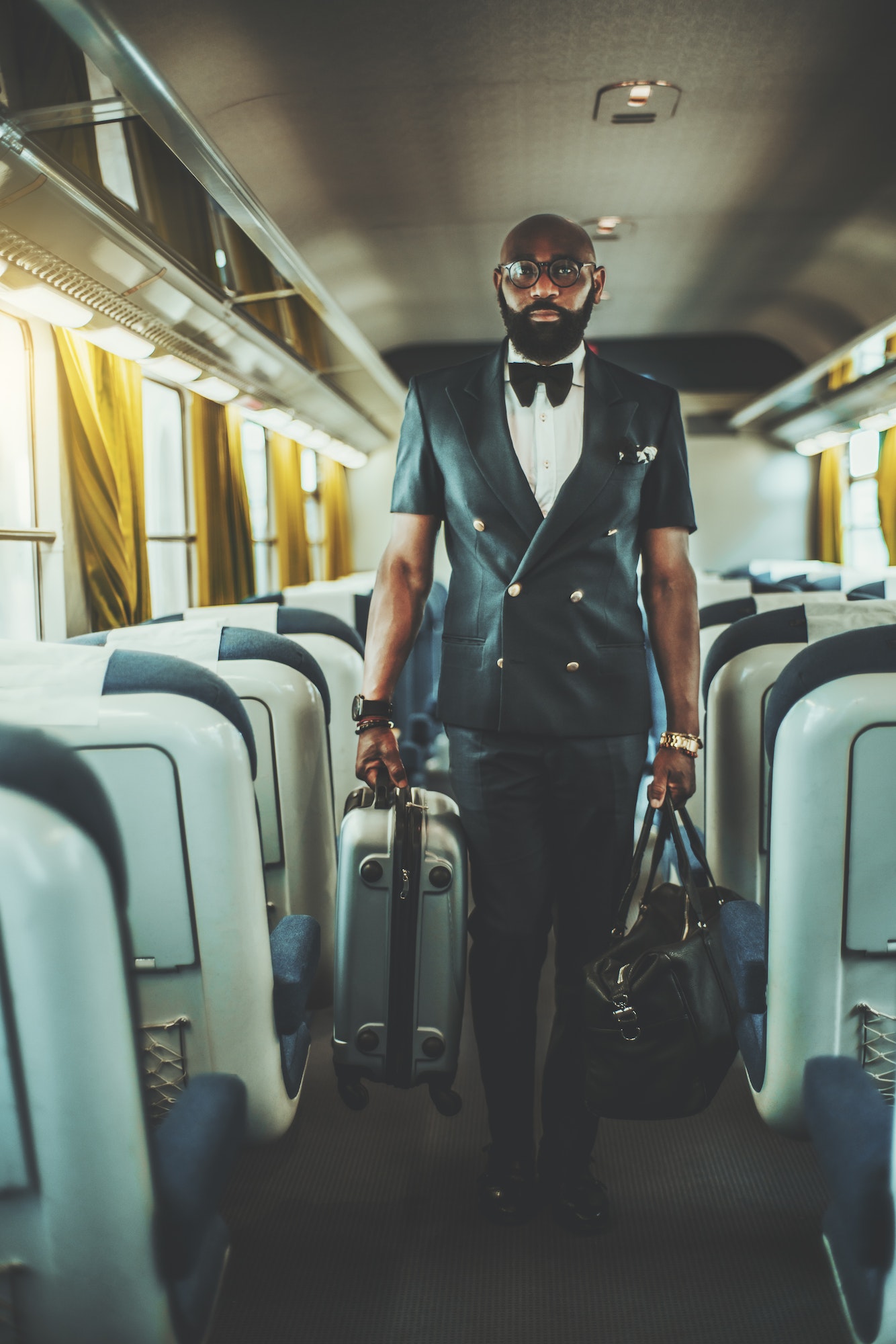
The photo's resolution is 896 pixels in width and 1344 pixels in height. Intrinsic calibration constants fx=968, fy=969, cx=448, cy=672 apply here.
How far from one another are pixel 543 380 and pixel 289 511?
27.9 ft

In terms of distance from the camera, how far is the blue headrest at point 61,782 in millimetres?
858

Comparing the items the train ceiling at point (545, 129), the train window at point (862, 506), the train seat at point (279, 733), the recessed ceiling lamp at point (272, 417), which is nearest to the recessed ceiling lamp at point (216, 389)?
the recessed ceiling lamp at point (272, 417)

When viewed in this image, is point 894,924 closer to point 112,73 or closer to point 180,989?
point 180,989

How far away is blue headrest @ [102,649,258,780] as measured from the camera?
160 cm

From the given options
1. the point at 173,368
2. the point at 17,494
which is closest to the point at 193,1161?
the point at 17,494

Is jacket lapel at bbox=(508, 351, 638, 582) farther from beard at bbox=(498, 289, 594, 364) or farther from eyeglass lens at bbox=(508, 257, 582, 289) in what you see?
eyeglass lens at bbox=(508, 257, 582, 289)

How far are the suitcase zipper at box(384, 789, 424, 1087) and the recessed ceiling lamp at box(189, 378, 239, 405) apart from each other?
4.81 m

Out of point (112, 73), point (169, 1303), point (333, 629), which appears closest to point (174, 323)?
point (112, 73)

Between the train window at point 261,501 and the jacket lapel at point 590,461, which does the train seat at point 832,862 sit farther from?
the train window at point 261,501

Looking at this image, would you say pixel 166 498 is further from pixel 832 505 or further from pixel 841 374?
pixel 832 505

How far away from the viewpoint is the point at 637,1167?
2270mm

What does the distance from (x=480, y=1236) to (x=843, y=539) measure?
471 inches

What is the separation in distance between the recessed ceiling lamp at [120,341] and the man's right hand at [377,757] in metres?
3.28

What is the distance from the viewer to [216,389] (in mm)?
6371
